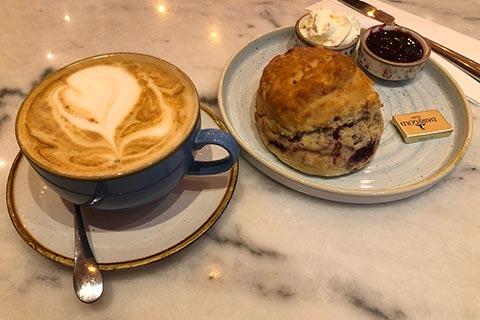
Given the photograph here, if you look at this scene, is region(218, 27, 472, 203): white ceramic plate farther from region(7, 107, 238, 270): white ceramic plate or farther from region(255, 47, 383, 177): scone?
region(7, 107, 238, 270): white ceramic plate

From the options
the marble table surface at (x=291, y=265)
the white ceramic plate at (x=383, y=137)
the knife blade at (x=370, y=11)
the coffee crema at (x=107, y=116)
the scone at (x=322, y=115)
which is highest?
the coffee crema at (x=107, y=116)

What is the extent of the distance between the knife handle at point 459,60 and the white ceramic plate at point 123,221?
84 cm

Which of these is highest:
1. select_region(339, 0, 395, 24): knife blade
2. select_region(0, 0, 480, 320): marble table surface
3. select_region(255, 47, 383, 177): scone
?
select_region(255, 47, 383, 177): scone

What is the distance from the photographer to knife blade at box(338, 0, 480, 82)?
129 centimetres

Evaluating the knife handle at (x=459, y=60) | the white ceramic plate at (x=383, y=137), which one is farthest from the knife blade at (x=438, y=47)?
the white ceramic plate at (x=383, y=137)

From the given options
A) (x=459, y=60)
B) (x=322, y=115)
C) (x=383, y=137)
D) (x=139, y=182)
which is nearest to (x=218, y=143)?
(x=139, y=182)

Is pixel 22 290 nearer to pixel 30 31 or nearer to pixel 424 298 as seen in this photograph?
pixel 424 298

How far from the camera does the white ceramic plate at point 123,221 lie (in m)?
0.78

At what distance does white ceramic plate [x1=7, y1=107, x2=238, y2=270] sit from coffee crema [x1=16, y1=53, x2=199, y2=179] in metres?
0.17

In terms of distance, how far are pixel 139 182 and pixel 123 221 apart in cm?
16

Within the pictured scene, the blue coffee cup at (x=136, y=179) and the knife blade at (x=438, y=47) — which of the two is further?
the knife blade at (x=438, y=47)

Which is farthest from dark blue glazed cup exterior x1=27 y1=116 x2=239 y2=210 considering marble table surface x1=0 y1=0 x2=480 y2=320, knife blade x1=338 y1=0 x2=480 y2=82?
knife blade x1=338 y1=0 x2=480 y2=82

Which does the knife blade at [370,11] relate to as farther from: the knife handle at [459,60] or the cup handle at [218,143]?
the cup handle at [218,143]

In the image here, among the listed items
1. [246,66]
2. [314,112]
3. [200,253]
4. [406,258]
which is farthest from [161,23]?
[406,258]
